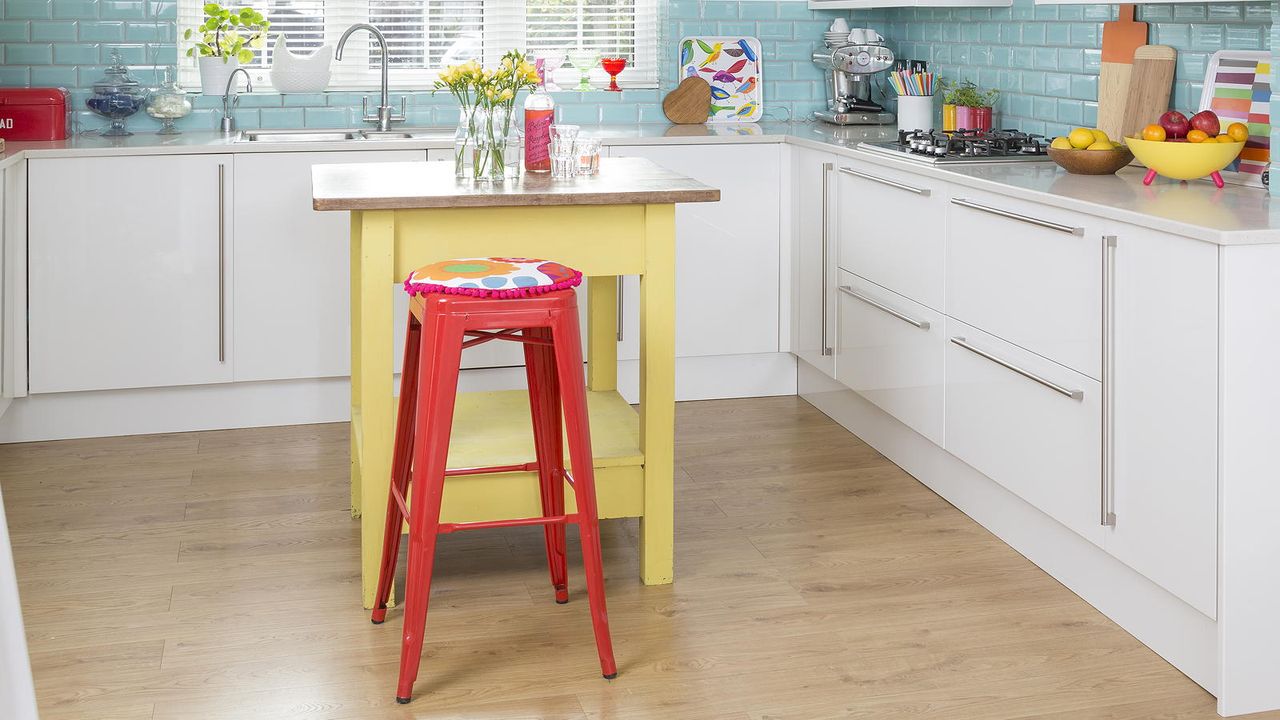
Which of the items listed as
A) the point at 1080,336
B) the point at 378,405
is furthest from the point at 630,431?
the point at 1080,336

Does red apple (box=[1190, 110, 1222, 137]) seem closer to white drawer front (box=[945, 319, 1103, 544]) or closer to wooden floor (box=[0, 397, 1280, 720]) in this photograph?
white drawer front (box=[945, 319, 1103, 544])

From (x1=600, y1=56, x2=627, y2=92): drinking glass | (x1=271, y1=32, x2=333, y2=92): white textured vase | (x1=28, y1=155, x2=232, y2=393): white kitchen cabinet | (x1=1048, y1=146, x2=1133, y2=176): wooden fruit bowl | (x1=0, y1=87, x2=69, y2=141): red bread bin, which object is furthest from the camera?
(x1=600, y1=56, x2=627, y2=92): drinking glass

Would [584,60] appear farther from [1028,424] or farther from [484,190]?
[1028,424]

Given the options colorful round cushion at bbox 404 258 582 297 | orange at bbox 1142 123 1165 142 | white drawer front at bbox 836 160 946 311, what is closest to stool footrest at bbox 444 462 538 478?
colorful round cushion at bbox 404 258 582 297

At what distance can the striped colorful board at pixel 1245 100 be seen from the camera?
3164 millimetres

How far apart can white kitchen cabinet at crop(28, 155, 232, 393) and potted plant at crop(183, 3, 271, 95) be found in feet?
2.08

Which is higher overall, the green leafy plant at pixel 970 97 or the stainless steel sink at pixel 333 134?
the green leafy plant at pixel 970 97

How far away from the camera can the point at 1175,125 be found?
3.06 m

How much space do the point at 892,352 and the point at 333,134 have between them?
2.24m

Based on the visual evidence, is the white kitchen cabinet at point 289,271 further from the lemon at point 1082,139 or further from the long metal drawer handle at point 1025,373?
the lemon at point 1082,139

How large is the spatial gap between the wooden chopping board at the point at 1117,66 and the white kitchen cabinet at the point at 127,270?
2.63m

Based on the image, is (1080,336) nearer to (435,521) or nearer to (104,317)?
(435,521)

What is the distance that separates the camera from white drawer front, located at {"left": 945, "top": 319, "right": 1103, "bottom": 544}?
288 centimetres

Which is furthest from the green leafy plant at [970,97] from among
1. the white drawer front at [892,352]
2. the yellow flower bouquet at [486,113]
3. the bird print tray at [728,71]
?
the yellow flower bouquet at [486,113]
